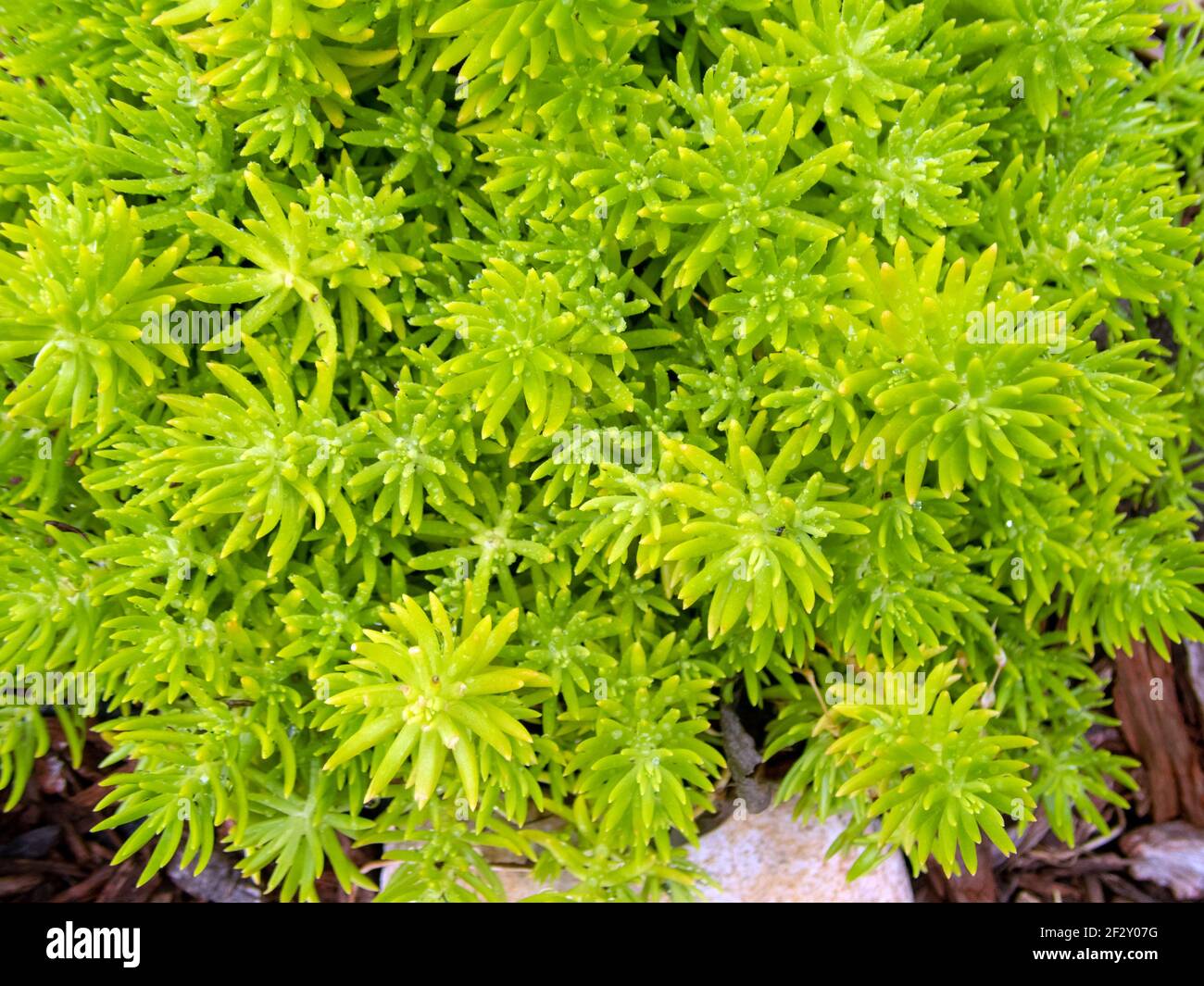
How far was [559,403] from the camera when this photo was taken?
107 inches

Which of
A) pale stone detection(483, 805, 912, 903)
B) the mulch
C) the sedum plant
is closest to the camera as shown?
the sedum plant

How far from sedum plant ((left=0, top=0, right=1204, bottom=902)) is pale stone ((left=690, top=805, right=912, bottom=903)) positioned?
301 millimetres

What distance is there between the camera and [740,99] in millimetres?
2818

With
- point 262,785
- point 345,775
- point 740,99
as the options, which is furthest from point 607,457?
point 262,785

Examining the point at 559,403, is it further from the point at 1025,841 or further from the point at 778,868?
the point at 1025,841

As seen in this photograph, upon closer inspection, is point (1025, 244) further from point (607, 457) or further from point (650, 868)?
point (650, 868)

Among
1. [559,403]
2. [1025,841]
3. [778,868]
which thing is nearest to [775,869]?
[778,868]

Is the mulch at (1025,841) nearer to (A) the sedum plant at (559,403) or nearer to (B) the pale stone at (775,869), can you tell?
(B) the pale stone at (775,869)

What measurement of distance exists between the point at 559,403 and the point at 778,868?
2.00 m

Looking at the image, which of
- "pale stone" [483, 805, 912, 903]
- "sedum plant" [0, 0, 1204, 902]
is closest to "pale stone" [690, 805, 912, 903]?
"pale stone" [483, 805, 912, 903]

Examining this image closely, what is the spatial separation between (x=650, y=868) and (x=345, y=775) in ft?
3.48

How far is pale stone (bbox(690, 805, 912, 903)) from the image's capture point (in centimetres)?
346

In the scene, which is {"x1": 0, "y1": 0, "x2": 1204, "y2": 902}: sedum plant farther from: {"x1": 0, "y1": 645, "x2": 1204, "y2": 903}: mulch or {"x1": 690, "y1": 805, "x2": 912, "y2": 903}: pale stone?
{"x1": 0, "y1": 645, "x2": 1204, "y2": 903}: mulch

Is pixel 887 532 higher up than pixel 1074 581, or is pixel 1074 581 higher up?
pixel 887 532
